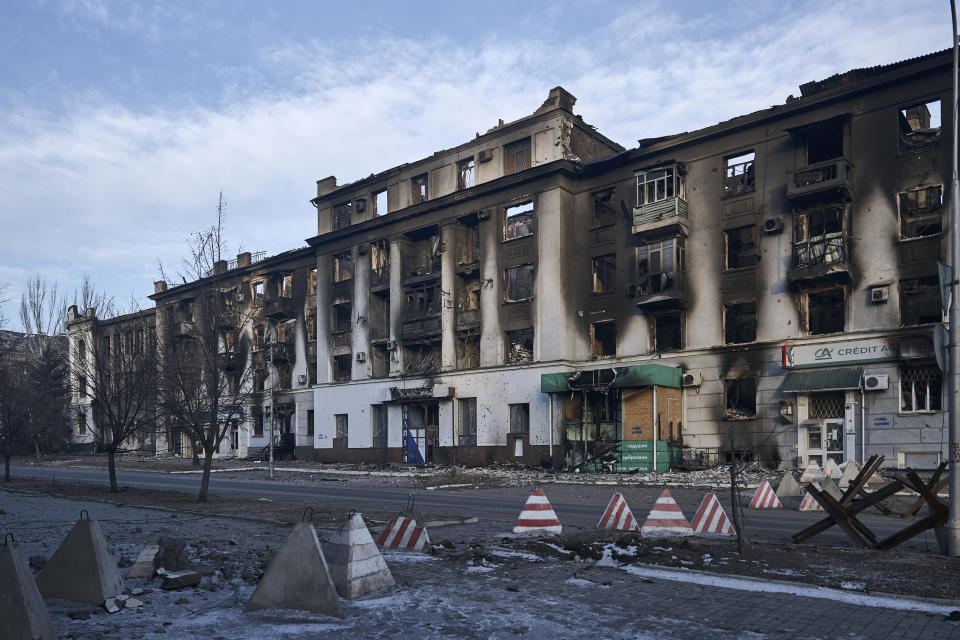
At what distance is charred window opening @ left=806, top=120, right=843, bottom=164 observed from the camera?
31.2 m

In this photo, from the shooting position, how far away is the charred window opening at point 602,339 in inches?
1517

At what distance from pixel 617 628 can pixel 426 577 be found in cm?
284

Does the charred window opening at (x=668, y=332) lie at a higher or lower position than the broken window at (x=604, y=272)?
lower

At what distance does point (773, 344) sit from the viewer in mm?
31781

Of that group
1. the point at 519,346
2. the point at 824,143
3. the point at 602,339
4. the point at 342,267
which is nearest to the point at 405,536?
the point at 824,143

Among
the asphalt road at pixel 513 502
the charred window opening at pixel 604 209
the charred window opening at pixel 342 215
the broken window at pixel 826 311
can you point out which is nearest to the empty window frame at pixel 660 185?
the charred window opening at pixel 604 209

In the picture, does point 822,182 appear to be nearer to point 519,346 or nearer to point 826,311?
point 826,311

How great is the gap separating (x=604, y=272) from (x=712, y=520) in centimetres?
2725

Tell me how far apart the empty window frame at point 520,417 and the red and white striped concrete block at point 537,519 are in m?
26.0

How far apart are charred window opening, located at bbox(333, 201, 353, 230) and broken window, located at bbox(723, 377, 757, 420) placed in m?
28.3

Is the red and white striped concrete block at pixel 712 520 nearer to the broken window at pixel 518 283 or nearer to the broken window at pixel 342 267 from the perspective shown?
the broken window at pixel 518 283

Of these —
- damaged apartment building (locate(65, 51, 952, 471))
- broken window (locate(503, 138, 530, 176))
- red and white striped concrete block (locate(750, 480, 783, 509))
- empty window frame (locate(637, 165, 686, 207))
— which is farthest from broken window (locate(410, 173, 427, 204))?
red and white striped concrete block (locate(750, 480, 783, 509))

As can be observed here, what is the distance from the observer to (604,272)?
128 ft

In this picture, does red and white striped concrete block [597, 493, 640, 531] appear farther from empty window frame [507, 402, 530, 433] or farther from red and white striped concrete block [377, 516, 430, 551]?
empty window frame [507, 402, 530, 433]
